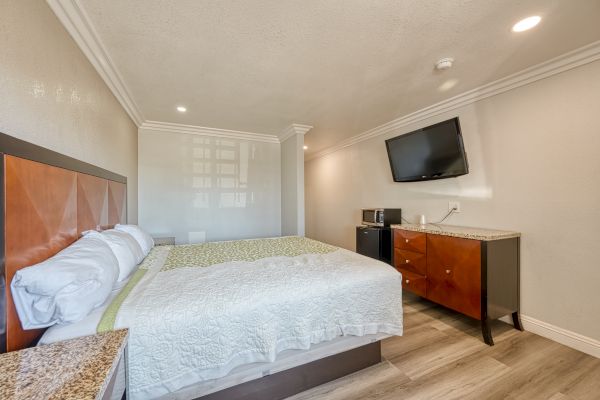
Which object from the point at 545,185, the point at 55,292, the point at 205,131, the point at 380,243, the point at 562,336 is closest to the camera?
the point at 55,292

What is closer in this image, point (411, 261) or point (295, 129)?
point (411, 261)

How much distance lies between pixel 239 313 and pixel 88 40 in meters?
2.16

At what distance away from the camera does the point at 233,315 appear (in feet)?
4.00

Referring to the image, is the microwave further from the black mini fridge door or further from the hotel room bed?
the hotel room bed

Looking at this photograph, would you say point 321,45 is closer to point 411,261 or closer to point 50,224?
point 50,224

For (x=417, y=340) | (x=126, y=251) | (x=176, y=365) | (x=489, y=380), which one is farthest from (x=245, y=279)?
(x=489, y=380)

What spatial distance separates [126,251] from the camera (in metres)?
1.61

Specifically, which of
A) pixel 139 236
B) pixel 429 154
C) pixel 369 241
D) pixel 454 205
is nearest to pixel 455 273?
pixel 454 205

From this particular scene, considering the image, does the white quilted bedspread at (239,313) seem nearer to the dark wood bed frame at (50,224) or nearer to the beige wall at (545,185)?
the dark wood bed frame at (50,224)

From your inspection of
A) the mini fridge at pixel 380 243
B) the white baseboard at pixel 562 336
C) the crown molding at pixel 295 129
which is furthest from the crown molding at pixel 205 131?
the white baseboard at pixel 562 336

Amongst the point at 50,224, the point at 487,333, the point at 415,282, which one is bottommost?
the point at 487,333

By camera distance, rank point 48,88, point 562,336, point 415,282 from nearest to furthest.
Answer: point 48,88, point 562,336, point 415,282

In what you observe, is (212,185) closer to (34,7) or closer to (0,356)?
(34,7)

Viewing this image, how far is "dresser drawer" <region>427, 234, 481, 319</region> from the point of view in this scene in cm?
202
